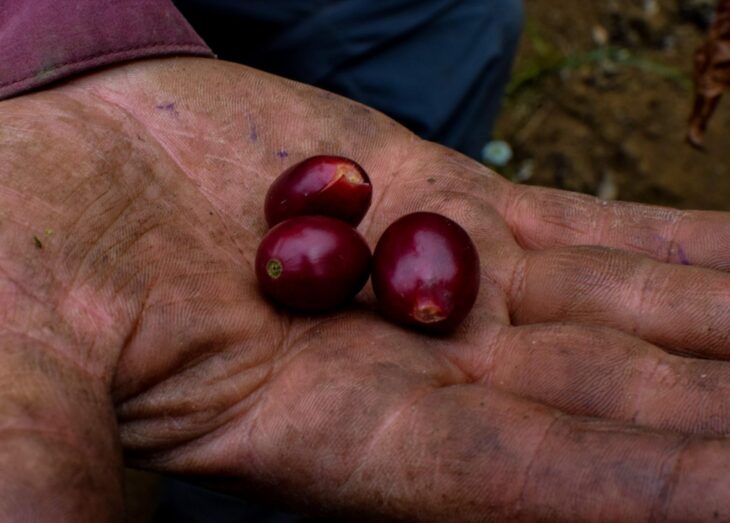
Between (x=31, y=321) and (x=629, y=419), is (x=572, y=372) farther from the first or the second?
(x=31, y=321)

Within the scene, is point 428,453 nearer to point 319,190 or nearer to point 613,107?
point 319,190

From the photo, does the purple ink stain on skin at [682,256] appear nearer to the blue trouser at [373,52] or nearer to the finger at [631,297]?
the finger at [631,297]

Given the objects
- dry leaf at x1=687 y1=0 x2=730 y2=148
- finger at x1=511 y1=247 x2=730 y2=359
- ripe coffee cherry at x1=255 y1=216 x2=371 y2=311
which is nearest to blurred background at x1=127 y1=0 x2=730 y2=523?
dry leaf at x1=687 y1=0 x2=730 y2=148

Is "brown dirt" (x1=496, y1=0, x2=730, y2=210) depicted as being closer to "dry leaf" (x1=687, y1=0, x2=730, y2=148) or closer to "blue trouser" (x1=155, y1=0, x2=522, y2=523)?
"dry leaf" (x1=687, y1=0, x2=730, y2=148)

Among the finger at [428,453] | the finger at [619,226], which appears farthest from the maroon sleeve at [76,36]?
the finger at [619,226]

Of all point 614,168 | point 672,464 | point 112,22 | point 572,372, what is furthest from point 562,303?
point 614,168
